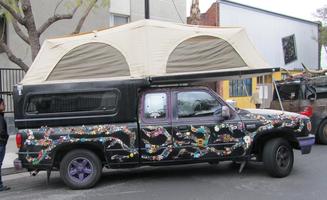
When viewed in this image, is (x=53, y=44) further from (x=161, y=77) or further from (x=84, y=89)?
(x=161, y=77)

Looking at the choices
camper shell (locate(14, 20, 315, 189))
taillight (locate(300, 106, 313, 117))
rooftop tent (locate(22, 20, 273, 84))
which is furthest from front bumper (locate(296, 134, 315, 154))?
taillight (locate(300, 106, 313, 117))

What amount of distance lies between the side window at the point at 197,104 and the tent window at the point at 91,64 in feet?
3.73

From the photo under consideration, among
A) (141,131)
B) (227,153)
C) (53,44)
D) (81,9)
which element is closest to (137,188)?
(141,131)

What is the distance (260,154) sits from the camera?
9.10 metres

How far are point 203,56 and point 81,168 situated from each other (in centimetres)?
311

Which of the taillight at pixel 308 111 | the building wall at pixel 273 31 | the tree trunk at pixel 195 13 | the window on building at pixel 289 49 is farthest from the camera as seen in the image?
the window on building at pixel 289 49

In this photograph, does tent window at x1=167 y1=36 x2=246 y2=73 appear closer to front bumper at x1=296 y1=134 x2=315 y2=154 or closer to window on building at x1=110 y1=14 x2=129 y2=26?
front bumper at x1=296 y1=134 x2=315 y2=154

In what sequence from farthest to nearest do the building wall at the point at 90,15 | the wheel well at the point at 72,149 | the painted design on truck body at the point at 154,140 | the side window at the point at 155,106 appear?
the building wall at the point at 90,15 → the side window at the point at 155,106 → the wheel well at the point at 72,149 → the painted design on truck body at the point at 154,140

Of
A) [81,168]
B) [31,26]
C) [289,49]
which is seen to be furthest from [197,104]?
[289,49]

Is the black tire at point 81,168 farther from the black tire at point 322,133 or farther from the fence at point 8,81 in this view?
the fence at point 8,81

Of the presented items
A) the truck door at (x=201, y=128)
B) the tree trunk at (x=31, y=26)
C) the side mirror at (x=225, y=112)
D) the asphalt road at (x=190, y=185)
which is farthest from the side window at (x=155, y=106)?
the tree trunk at (x=31, y=26)

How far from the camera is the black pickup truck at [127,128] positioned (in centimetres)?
845

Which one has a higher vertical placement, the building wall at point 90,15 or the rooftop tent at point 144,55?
the building wall at point 90,15

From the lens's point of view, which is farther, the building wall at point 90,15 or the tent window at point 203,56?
the building wall at point 90,15
